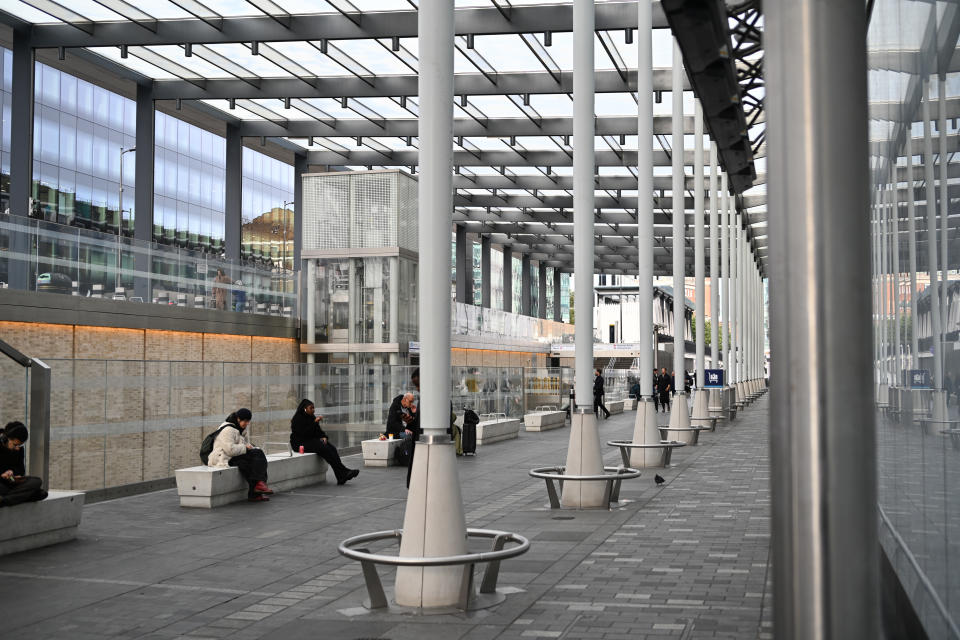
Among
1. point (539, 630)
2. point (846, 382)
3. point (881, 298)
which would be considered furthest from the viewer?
point (881, 298)

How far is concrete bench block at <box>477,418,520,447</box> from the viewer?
24542mm

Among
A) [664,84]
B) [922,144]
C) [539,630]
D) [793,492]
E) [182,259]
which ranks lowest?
[539,630]

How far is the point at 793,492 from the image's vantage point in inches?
85.7

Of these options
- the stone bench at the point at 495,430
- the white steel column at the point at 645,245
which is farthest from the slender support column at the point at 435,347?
the stone bench at the point at 495,430

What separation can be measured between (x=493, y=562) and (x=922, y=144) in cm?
428

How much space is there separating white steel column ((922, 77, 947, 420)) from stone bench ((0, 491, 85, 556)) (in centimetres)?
827

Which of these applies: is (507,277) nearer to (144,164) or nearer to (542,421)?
(144,164)

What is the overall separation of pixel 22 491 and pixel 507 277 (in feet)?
215

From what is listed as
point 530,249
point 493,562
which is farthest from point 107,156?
point 493,562

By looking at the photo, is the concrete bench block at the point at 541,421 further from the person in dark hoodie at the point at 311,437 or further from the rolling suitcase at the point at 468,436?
the person in dark hoodie at the point at 311,437

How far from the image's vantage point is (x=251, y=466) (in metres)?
13.4

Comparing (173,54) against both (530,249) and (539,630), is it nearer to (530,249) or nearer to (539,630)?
(539,630)

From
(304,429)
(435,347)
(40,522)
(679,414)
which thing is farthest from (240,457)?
(679,414)

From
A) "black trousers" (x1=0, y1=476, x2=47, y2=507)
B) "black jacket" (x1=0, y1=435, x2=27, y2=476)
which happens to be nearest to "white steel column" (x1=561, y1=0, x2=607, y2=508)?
"black trousers" (x1=0, y1=476, x2=47, y2=507)
